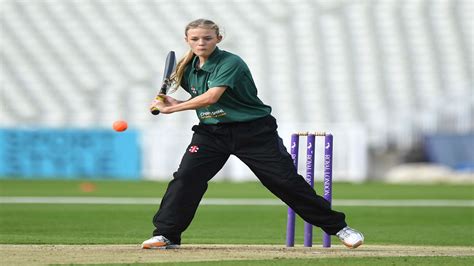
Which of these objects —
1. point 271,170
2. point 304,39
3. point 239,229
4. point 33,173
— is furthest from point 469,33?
point 271,170

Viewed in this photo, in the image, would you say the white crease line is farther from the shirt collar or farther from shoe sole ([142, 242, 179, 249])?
the shirt collar

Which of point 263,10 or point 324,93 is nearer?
point 324,93

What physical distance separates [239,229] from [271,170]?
320cm

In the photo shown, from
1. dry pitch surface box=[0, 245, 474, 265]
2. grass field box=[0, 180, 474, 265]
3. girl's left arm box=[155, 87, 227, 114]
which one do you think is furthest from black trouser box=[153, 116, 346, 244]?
grass field box=[0, 180, 474, 265]

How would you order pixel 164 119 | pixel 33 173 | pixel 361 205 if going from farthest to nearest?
pixel 164 119
pixel 33 173
pixel 361 205

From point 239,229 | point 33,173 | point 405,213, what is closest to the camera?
point 239,229

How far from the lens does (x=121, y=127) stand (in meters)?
6.95

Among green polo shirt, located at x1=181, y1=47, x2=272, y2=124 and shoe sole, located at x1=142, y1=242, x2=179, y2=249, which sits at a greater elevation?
green polo shirt, located at x1=181, y1=47, x2=272, y2=124

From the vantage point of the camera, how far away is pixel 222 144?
7059 millimetres

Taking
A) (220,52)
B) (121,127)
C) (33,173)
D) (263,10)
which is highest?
(263,10)

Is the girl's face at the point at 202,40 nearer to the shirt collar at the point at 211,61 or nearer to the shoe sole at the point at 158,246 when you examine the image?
the shirt collar at the point at 211,61

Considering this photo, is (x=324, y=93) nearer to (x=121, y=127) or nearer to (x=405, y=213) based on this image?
(x=405, y=213)

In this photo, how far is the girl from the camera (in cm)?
686

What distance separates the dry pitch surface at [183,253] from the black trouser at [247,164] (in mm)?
242
